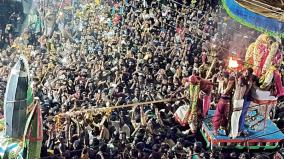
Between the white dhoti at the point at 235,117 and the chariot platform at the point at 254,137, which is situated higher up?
the white dhoti at the point at 235,117

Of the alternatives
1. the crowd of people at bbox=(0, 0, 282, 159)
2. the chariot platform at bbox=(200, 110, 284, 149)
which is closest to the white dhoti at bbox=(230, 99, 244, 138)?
the chariot platform at bbox=(200, 110, 284, 149)

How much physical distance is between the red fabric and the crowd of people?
32cm

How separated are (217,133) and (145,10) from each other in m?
4.10

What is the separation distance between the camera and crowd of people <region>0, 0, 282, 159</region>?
9883 millimetres

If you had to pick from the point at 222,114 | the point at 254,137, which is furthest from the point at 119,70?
the point at 254,137

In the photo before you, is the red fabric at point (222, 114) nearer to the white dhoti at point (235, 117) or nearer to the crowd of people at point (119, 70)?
the white dhoti at point (235, 117)

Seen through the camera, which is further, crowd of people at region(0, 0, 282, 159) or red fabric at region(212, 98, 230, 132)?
crowd of people at region(0, 0, 282, 159)

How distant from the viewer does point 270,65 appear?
9789 millimetres

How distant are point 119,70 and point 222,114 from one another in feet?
8.06

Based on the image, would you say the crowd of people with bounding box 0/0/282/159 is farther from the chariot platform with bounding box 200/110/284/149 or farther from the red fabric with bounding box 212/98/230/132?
the red fabric with bounding box 212/98/230/132

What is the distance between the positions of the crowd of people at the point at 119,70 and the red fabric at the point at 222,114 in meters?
0.32

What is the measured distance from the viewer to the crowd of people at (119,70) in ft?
32.4

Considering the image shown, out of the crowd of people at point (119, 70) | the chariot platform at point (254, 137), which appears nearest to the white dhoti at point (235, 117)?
the chariot platform at point (254, 137)

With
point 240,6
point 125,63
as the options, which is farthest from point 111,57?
point 240,6
